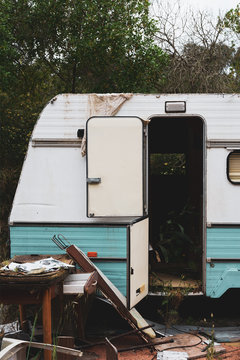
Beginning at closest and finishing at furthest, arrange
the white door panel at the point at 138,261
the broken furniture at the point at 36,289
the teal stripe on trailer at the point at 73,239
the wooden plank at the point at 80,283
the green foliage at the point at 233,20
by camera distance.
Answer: the broken furniture at the point at 36,289
the wooden plank at the point at 80,283
the white door panel at the point at 138,261
the teal stripe on trailer at the point at 73,239
the green foliage at the point at 233,20

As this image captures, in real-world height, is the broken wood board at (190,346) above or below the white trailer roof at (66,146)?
below

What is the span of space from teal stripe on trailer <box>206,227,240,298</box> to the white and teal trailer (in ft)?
0.04

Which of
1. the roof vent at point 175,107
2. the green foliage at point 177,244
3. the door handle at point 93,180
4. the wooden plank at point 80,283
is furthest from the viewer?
the green foliage at point 177,244

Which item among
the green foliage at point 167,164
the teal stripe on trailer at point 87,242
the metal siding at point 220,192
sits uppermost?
the green foliage at point 167,164

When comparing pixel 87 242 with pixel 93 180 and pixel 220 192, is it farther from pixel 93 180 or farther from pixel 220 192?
pixel 220 192

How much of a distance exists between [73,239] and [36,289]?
1.37 metres

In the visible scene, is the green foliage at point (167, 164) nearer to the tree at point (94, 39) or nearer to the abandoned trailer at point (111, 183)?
the tree at point (94, 39)

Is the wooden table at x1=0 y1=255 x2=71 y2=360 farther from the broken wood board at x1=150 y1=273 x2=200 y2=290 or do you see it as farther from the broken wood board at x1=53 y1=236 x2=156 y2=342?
the broken wood board at x1=150 y1=273 x2=200 y2=290

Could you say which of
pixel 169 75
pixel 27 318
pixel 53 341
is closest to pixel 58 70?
pixel 169 75

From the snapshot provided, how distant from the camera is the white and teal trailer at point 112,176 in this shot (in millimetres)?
5098

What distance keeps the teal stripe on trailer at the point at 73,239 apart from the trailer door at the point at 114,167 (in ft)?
0.90

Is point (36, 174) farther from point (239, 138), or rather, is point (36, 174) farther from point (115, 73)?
point (115, 73)

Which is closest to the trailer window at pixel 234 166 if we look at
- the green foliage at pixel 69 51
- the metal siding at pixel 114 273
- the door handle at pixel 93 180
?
the door handle at pixel 93 180

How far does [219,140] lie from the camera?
17.5ft
